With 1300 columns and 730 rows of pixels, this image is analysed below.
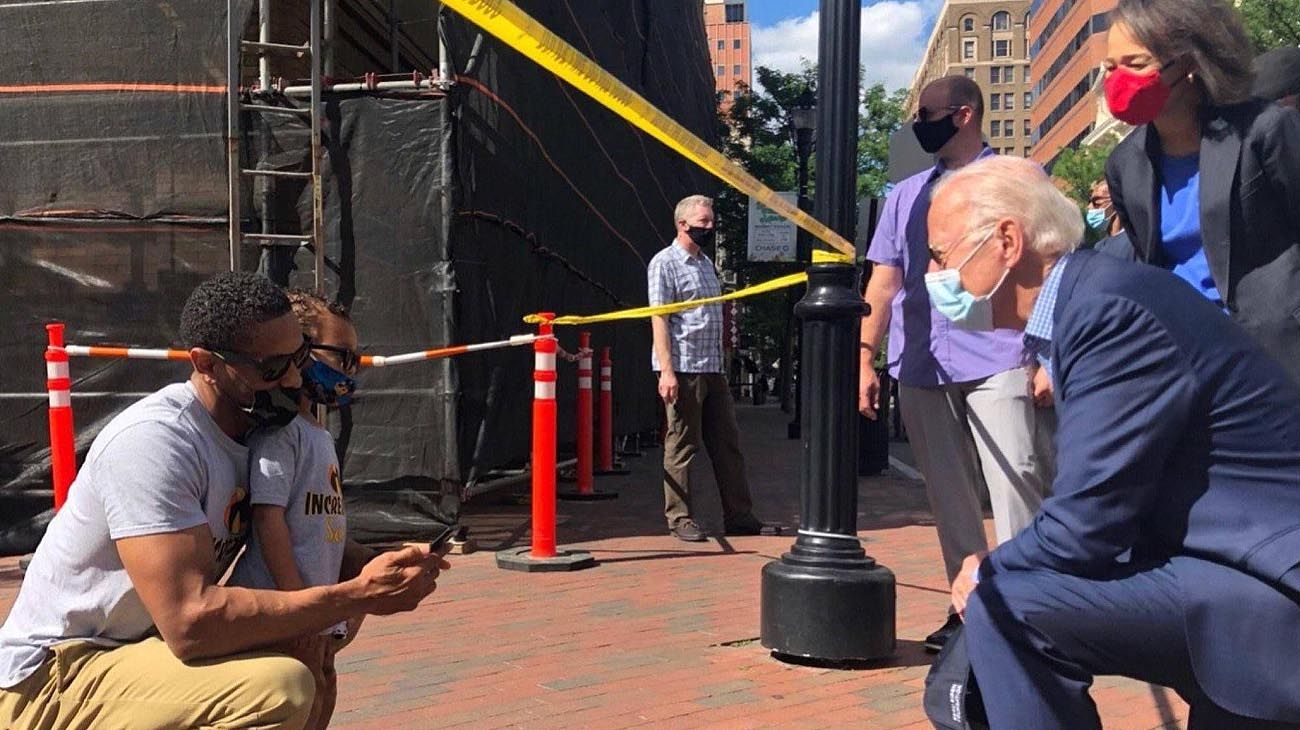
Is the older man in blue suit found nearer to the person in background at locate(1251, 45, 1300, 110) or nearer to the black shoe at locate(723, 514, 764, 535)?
the person in background at locate(1251, 45, 1300, 110)

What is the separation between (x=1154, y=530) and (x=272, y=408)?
1674mm

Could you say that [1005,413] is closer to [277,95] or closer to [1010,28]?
[277,95]

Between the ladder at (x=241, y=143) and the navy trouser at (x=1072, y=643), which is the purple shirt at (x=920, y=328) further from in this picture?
the ladder at (x=241, y=143)

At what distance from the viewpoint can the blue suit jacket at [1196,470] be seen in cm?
200

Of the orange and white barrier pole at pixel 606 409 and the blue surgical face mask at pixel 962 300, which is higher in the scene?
the blue surgical face mask at pixel 962 300

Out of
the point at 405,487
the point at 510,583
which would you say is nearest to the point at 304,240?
the point at 405,487

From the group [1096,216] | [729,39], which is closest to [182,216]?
[1096,216]

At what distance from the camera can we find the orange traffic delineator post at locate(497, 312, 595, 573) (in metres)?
6.16

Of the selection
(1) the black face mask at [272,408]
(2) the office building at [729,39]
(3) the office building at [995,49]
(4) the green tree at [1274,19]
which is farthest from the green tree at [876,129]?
(3) the office building at [995,49]

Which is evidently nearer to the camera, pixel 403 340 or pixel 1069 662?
pixel 1069 662

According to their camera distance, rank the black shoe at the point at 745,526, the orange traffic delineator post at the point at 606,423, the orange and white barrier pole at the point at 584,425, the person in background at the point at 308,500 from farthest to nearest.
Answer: the orange traffic delineator post at the point at 606,423 → the orange and white barrier pole at the point at 584,425 → the black shoe at the point at 745,526 → the person in background at the point at 308,500

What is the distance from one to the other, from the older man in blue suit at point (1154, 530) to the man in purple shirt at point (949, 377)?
5.49 feet

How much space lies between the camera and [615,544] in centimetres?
709

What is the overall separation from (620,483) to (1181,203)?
8.15 m
